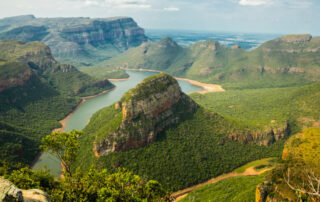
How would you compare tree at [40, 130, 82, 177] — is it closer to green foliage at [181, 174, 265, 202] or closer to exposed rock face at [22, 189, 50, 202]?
exposed rock face at [22, 189, 50, 202]

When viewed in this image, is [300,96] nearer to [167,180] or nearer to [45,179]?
[167,180]

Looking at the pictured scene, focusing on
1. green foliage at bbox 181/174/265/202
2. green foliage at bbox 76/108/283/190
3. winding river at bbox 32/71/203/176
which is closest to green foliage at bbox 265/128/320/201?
green foliage at bbox 181/174/265/202

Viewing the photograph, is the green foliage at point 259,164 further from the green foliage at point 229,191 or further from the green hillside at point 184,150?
the green foliage at point 229,191

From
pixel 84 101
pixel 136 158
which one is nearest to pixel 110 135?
pixel 136 158

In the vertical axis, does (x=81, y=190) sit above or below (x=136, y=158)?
above

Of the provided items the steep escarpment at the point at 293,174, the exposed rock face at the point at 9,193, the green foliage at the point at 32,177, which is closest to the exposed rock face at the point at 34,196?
the exposed rock face at the point at 9,193

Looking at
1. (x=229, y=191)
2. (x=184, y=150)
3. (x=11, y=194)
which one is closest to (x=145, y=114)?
(x=184, y=150)

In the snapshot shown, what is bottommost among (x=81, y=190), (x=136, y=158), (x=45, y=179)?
(x=136, y=158)
